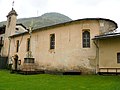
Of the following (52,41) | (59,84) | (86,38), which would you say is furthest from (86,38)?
(59,84)

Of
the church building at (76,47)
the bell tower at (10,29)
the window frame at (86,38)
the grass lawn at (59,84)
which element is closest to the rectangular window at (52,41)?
the church building at (76,47)

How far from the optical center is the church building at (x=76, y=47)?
71.1 ft

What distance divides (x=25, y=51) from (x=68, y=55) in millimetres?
8659

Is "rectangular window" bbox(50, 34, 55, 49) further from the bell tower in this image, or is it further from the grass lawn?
the bell tower

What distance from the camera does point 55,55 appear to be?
84.5 feet

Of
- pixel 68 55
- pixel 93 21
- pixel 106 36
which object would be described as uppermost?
pixel 93 21

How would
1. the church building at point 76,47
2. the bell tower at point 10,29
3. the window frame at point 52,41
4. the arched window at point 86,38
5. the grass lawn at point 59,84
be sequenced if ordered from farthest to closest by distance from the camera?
the bell tower at point 10,29, the window frame at point 52,41, the arched window at point 86,38, the church building at point 76,47, the grass lawn at point 59,84

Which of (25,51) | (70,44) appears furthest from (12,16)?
(70,44)

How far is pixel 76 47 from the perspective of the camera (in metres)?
23.8

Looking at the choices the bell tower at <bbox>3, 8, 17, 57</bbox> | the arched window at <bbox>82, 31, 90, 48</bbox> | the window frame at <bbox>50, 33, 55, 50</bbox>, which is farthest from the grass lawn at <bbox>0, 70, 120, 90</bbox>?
the bell tower at <bbox>3, 8, 17, 57</bbox>

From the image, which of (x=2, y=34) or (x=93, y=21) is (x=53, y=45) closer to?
(x=93, y=21)

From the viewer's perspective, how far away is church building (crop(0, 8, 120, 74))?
2166cm

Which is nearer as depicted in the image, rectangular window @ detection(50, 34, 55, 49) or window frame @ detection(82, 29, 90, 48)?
window frame @ detection(82, 29, 90, 48)

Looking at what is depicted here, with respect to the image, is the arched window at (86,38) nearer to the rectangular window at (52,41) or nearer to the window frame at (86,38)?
the window frame at (86,38)
